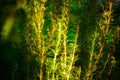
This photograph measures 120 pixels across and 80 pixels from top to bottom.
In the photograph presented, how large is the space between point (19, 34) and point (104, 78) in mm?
1075

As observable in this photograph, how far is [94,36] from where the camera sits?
3.00 m

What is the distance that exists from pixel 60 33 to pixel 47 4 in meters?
0.38

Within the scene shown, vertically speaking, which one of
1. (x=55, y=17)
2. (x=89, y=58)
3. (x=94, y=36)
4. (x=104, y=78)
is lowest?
(x=104, y=78)

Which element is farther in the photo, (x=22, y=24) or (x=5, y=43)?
(x=5, y=43)

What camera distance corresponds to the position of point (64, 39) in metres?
2.92

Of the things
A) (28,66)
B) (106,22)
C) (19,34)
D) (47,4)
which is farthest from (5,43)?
(106,22)

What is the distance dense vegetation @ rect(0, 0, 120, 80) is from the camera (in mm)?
2945

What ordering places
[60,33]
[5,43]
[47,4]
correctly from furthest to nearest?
[5,43], [47,4], [60,33]

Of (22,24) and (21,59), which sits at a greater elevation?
(22,24)

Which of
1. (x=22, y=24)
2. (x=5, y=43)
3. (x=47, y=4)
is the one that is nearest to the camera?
(x=47, y=4)

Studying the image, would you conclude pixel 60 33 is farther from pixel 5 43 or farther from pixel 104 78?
pixel 5 43

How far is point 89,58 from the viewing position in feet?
9.98

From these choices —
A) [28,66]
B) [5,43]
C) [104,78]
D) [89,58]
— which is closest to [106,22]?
[89,58]

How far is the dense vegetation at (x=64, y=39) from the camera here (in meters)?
2.95
